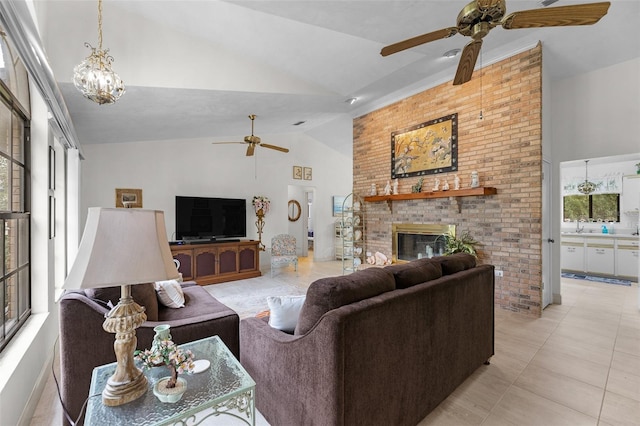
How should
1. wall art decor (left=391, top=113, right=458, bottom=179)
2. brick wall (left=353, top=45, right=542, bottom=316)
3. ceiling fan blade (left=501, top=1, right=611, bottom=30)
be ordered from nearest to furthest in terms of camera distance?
ceiling fan blade (left=501, top=1, right=611, bottom=30), brick wall (left=353, top=45, right=542, bottom=316), wall art decor (left=391, top=113, right=458, bottom=179)

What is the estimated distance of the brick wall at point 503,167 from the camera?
3.59m

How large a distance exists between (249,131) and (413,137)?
3.25 metres

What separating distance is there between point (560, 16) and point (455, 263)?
174 cm

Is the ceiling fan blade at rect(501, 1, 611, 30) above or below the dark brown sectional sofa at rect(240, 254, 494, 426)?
above

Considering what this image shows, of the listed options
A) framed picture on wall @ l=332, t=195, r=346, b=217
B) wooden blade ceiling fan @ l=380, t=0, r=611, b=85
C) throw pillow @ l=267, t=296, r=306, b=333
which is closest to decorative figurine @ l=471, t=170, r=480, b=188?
wooden blade ceiling fan @ l=380, t=0, r=611, b=85

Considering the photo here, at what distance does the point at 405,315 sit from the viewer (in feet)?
5.16

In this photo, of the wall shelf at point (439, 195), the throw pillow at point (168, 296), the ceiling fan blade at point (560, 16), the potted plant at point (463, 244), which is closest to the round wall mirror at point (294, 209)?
the wall shelf at point (439, 195)

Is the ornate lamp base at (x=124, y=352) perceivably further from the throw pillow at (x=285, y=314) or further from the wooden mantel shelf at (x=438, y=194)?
the wooden mantel shelf at (x=438, y=194)

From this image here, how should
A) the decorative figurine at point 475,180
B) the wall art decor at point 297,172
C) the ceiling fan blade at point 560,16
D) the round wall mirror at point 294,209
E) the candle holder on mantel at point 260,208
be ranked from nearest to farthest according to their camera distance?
the ceiling fan blade at point 560,16
the decorative figurine at point 475,180
the candle holder on mantel at point 260,208
the wall art decor at point 297,172
the round wall mirror at point 294,209

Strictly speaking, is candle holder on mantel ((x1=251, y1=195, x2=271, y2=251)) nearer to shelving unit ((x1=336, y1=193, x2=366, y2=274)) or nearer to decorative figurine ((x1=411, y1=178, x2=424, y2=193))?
shelving unit ((x1=336, y1=193, x2=366, y2=274))

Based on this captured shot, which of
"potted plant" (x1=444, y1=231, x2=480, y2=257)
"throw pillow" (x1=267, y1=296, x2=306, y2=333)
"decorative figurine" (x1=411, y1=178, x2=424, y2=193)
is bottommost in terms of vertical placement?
"throw pillow" (x1=267, y1=296, x2=306, y2=333)

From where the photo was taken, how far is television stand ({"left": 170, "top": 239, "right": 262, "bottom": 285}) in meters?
5.21

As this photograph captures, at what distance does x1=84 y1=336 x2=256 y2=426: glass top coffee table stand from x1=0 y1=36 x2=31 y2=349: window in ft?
3.87

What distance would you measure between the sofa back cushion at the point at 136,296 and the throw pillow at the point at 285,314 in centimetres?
84
